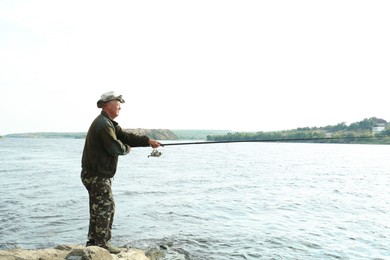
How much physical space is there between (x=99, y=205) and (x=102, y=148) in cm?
94

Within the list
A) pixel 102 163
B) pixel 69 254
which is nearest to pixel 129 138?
pixel 102 163

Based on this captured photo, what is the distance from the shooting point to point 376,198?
→ 2048cm

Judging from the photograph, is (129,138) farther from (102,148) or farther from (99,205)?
(99,205)

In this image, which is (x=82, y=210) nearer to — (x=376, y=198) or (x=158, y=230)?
(x=158, y=230)

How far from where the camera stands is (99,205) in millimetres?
6613

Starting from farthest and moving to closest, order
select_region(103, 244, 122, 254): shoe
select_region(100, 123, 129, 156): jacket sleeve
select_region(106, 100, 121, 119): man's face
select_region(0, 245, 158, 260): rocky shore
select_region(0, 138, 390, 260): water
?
1. select_region(0, 138, 390, 260): water
2. select_region(103, 244, 122, 254): shoe
3. select_region(106, 100, 121, 119): man's face
4. select_region(100, 123, 129, 156): jacket sleeve
5. select_region(0, 245, 158, 260): rocky shore

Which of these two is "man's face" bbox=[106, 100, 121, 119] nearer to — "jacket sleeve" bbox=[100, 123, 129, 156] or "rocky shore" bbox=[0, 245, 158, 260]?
"jacket sleeve" bbox=[100, 123, 129, 156]

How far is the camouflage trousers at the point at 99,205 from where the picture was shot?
657 cm

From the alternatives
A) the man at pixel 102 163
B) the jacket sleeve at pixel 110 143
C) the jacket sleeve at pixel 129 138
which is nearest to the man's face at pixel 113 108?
the man at pixel 102 163

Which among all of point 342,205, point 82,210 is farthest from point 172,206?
point 342,205

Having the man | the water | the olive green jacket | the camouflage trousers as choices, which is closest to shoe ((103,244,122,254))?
the man

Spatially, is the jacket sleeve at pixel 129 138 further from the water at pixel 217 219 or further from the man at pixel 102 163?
the water at pixel 217 219

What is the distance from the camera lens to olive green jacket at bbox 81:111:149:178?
6.41 m

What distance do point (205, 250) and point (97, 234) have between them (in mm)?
4015
